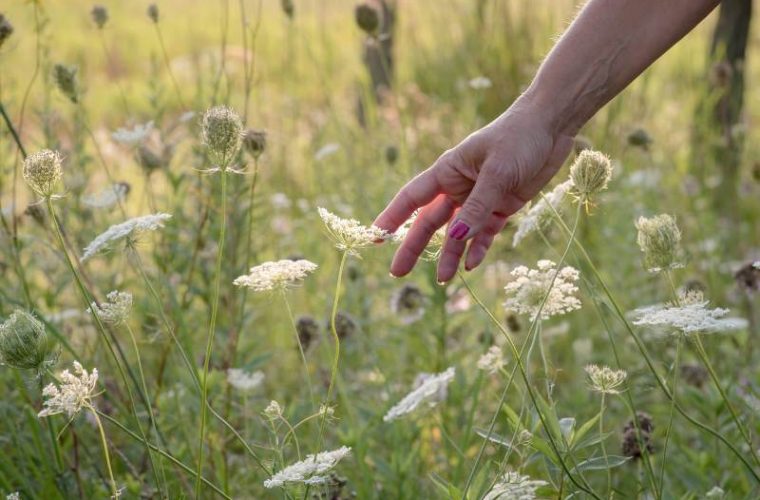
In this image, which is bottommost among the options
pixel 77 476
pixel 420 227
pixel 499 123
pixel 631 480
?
pixel 631 480

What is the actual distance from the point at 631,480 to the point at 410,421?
1.82 ft

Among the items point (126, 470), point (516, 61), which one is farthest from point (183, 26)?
point (126, 470)

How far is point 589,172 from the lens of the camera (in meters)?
1.47

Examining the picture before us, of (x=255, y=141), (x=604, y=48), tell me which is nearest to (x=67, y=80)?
(x=255, y=141)

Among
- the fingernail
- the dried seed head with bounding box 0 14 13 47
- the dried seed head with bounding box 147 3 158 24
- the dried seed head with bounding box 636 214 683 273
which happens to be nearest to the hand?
the fingernail

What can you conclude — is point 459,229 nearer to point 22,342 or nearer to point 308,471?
point 308,471

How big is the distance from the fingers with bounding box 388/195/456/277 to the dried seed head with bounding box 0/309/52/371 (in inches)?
22.5

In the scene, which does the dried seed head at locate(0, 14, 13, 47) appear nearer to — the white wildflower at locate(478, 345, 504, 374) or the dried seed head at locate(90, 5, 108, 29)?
the dried seed head at locate(90, 5, 108, 29)

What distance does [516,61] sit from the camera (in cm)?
526

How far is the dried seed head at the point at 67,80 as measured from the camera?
2307 millimetres

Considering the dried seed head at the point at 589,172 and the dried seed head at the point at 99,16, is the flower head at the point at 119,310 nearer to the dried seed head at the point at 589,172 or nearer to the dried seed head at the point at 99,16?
the dried seed head at the point at 589,172

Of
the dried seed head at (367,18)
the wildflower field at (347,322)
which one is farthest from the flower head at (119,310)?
the dried seed head at (367,18)

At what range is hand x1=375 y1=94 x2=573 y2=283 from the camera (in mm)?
1575

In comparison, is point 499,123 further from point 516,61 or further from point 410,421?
point 516,61
